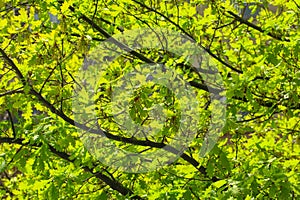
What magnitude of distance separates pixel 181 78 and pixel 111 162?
83 centimetres

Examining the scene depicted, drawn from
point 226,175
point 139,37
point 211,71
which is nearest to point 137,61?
point 139,37

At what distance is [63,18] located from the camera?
318cm

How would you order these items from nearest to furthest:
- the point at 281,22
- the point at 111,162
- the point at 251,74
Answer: the point at 251,74 < the point at 111,162 < the point at 281,22

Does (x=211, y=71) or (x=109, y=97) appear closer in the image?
(x=109, y=97)

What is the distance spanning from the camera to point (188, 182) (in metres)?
3.57

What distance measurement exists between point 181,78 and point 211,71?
1.87 ft

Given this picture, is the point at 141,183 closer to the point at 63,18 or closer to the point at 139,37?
the point at 139,37

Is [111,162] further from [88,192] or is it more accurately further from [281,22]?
[281,22]

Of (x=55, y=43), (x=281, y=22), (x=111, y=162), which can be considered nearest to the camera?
(x=55, y=43)

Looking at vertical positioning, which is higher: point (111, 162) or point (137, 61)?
point (137, 61)

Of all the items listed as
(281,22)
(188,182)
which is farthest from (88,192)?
(281,22)

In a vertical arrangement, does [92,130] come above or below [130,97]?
below

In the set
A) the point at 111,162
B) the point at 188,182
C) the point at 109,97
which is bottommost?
the point at 188,182

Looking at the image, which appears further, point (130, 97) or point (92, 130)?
point (92, 130)
